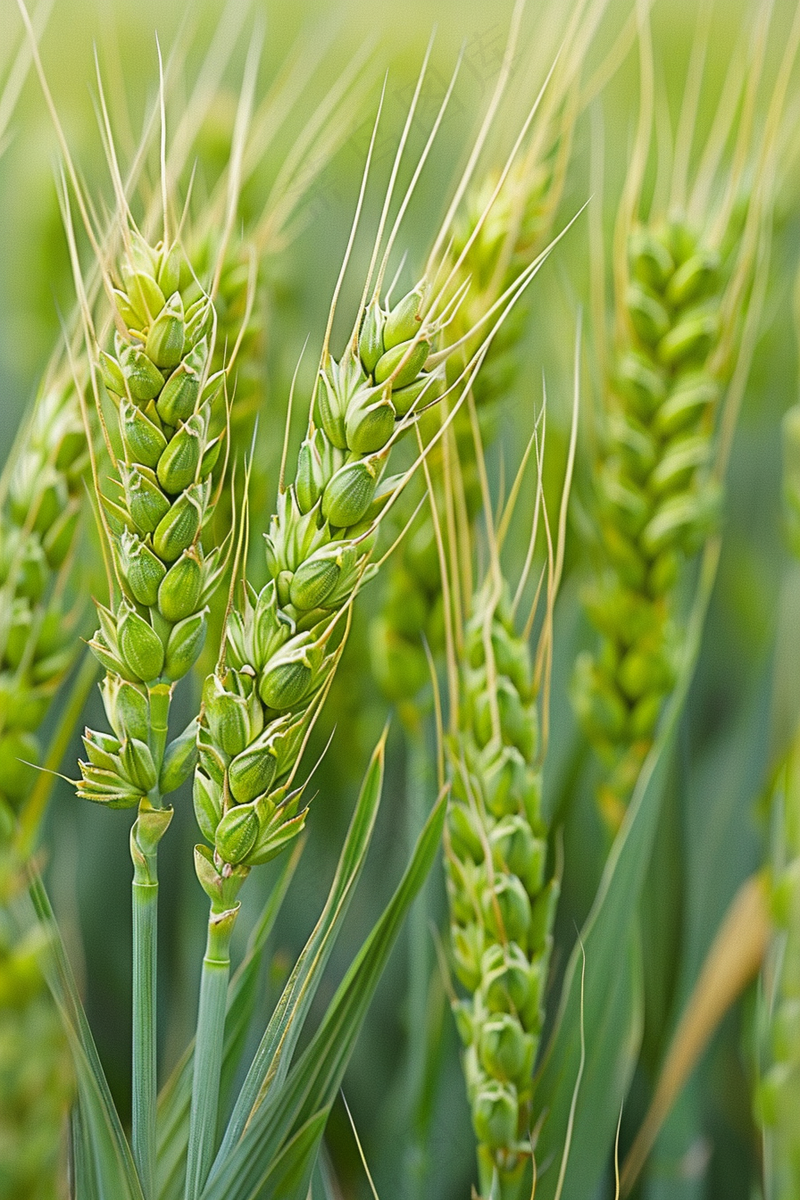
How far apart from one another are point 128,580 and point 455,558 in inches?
7.2

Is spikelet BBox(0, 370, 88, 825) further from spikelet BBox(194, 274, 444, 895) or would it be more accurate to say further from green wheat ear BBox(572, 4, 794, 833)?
green wheat ear BBox(572, 4, 794, 833)

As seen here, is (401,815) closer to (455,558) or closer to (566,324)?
(455,558)

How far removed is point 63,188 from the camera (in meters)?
0.51

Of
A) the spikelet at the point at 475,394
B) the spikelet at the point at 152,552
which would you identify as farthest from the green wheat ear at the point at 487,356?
the spikelet at the point at 152,552

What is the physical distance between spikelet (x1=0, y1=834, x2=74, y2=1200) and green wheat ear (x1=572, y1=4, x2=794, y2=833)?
1.00ft

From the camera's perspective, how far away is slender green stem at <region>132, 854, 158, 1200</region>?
0.41m

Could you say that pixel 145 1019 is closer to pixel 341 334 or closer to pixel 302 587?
pixel 302 587

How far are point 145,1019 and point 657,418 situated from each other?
0.40 m

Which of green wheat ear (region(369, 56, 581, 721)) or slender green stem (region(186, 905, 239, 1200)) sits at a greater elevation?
green wheat ear (region(369, 56, 581, 721))

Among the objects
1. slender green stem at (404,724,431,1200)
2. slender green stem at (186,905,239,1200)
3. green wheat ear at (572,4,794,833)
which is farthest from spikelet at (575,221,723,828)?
slender green stem at (186,905,239,1200)

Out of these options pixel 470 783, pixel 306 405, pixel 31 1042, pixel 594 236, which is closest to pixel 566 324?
pixel 594 236

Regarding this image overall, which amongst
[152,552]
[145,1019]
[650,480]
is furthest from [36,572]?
[650,480]

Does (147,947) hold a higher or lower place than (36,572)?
lower

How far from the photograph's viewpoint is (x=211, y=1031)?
1.36ft
